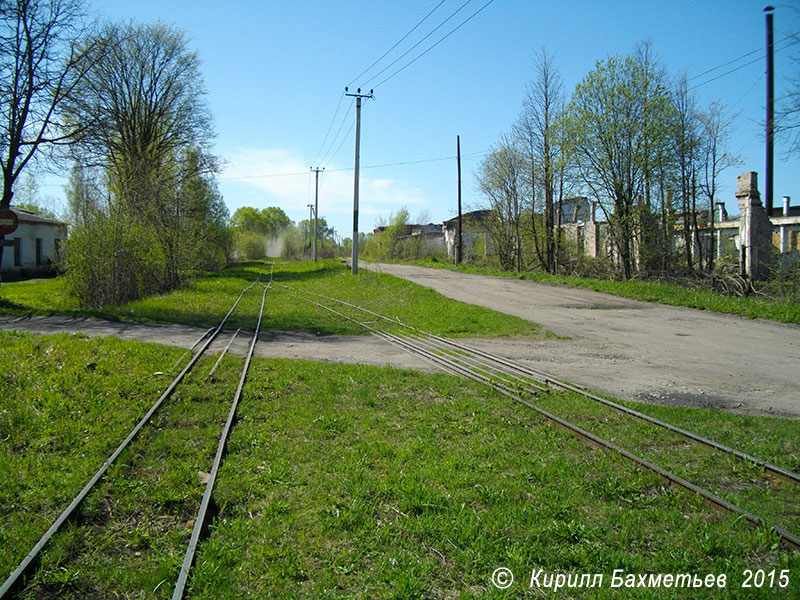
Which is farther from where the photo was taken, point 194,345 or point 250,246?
point 250,246

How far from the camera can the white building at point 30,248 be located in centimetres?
3996

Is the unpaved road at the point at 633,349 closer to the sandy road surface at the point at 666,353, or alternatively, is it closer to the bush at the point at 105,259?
the sandy road surface at the point at 666,353

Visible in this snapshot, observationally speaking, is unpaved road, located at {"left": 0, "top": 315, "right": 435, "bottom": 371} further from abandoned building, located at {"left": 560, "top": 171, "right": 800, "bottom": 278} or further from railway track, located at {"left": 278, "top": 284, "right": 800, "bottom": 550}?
abandoned building, located at {"left": 560, "top": 171, "right": 800, "bottom": 278}

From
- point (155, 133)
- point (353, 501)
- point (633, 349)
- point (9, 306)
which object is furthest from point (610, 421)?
point (155, 133)

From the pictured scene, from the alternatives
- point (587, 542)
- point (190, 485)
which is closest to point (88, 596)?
point (190, 485)

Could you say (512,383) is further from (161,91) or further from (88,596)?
(161,91)

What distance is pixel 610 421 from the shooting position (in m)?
6.87

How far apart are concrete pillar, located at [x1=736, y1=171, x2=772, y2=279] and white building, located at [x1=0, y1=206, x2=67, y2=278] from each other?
3999 centimetres

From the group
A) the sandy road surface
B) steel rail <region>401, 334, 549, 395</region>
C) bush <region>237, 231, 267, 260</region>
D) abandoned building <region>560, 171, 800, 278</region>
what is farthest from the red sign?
bush <region>237, 231, 267, 260</region>

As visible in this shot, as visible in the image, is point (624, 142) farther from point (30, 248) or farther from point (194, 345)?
point (30, 248)

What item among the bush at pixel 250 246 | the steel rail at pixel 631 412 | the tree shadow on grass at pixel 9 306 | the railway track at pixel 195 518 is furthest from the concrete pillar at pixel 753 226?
the bush at pixel 250 246

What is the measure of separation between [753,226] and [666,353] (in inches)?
520

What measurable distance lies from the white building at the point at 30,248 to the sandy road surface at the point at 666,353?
3566 cm

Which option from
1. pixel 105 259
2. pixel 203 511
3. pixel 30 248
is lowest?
pixel 203 511
